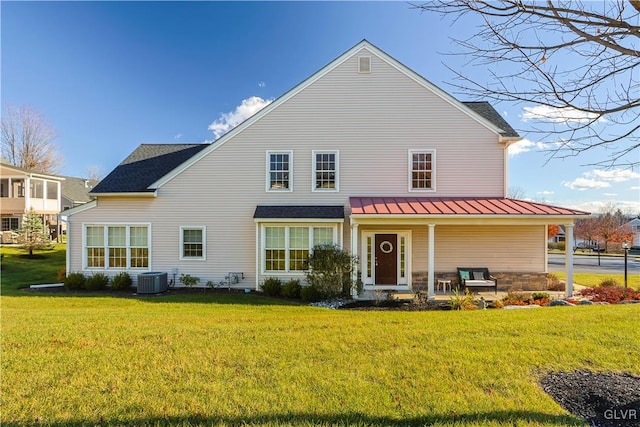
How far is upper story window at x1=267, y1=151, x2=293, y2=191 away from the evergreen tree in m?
20.9

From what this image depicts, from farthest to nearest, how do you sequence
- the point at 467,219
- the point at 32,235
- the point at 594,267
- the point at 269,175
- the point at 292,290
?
the point at 594,267 < the point at 32,235 < the point at 269,175 < the point at 292,290 < the point at 467,219

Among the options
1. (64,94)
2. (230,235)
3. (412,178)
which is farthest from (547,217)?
(64,94)

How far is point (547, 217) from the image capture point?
34.8 ft

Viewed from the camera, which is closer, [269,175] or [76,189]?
A: [269,175]

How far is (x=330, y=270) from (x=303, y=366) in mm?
6334

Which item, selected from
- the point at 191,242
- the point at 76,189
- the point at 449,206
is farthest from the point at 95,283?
the point at 76,189

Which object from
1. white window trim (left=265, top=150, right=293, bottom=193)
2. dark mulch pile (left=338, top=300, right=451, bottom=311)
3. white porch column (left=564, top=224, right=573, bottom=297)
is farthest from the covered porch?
white window trim (left=265, top=150, right=293, bottom=193)

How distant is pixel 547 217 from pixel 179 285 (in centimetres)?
1444

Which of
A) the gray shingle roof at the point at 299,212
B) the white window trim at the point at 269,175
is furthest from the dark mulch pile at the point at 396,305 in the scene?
the white window trim at the point at 269,175

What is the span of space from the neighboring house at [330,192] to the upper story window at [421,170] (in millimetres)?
42

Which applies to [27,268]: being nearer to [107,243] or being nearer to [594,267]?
[107,243]

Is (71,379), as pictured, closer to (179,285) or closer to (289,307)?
(289,307)

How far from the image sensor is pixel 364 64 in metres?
A: 12.5

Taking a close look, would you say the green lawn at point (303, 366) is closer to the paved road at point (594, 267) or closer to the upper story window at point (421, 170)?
the upper story window at point (421, 170)
